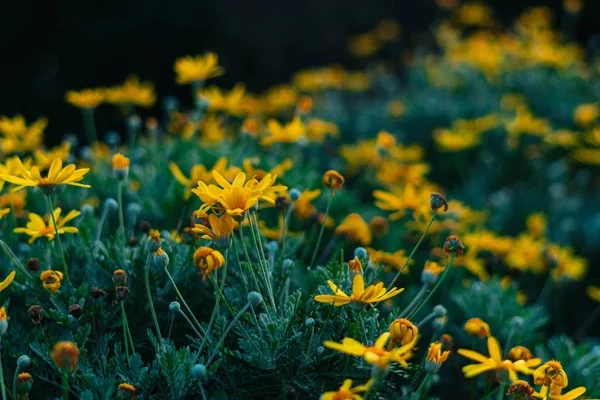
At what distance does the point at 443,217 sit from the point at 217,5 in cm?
369

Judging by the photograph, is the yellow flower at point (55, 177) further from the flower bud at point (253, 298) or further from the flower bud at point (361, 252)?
the flower bud at point (361, 252)

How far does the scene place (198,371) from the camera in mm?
1405

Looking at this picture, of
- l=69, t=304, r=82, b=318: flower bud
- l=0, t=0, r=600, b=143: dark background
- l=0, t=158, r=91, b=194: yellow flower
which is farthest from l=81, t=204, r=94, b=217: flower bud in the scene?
l=0, t=0, r=600, b=143: dark background

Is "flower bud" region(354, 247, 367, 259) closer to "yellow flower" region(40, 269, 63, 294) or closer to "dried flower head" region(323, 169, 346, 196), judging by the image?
"dried flower head" region(323, 169, 346, 196)

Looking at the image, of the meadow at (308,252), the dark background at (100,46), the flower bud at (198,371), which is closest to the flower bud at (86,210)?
the meadow at (308,252)

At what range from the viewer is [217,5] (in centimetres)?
587

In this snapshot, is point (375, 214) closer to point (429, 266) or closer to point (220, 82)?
point (429, 266)

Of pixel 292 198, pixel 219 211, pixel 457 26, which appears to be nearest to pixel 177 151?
pixel 292 198

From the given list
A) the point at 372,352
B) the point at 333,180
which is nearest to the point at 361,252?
the point at 333,180

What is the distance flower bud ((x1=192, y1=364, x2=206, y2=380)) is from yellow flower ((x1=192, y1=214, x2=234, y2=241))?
0.94 feet

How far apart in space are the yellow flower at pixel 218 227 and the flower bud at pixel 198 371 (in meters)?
0.29

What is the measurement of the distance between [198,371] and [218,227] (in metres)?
0.32

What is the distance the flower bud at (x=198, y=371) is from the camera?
4.60 feet

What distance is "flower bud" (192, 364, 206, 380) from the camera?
1.40m
